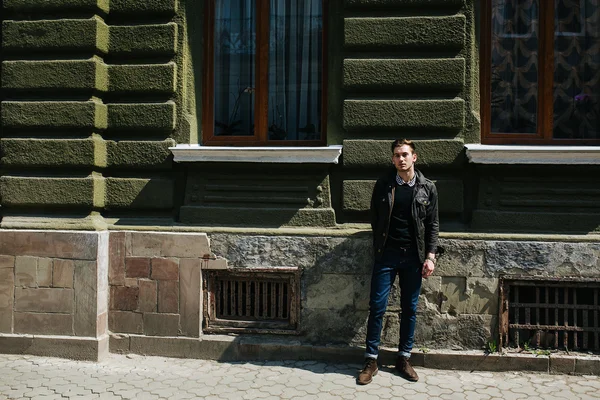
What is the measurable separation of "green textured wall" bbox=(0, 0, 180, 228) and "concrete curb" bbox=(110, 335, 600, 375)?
124cm

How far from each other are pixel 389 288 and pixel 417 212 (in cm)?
70

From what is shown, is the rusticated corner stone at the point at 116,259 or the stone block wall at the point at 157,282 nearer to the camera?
the stone block wall at the point at 157,282

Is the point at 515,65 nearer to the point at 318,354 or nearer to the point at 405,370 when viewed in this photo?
the point at 405,370

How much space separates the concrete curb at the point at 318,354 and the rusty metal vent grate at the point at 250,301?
0.40ft

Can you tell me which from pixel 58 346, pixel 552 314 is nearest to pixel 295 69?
pixel 552 314

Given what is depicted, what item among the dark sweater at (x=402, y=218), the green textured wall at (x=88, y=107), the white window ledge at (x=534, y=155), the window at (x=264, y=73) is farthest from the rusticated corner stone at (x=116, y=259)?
the white window ledge at (x=534, y=155)

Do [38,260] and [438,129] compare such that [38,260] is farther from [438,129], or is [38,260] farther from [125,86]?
[438,129]

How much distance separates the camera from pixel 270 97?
595 centimetres

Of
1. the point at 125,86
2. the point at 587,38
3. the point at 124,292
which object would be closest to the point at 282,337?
the point at 124,292

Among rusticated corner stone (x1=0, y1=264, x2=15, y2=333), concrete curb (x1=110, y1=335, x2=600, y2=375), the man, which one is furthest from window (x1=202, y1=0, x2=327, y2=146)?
rusticated corner stone (x1=0, y1=264, x2=15, y2=333)

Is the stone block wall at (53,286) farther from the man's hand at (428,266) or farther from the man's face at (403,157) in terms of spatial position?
the man's hand at (428,266)

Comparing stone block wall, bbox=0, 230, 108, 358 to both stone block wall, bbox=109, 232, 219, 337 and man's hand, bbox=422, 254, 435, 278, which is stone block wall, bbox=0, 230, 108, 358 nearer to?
stone block wall, bbox=109, 232, 219, 337

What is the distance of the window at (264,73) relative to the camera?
5.88m

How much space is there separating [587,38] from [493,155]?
1.57 meters
